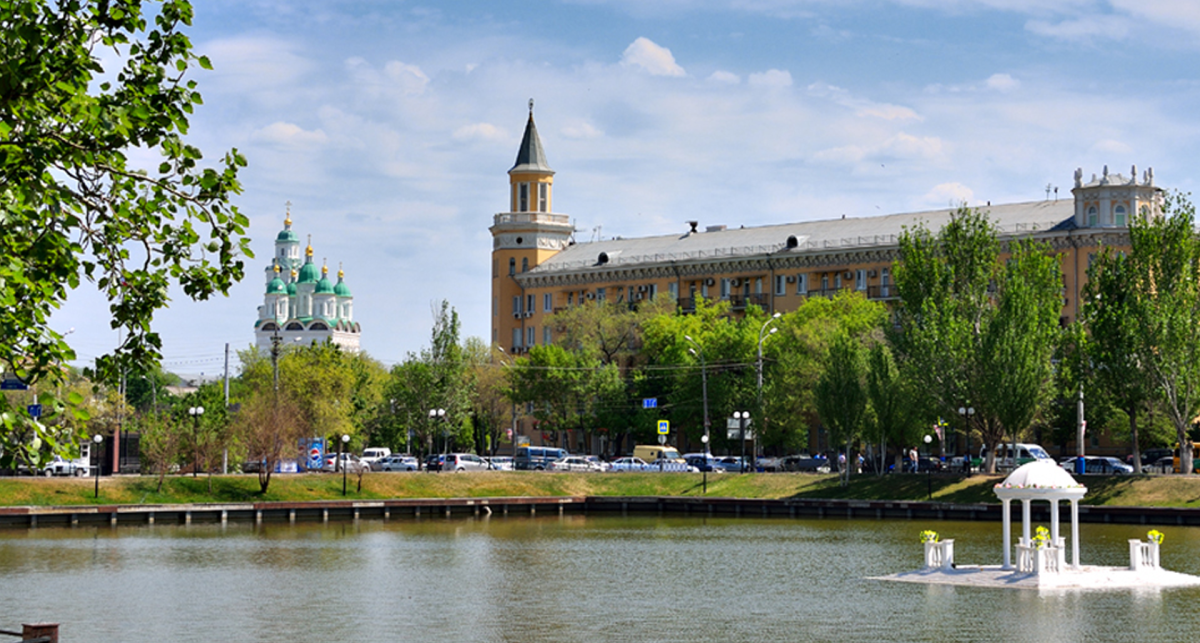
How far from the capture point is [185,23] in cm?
1397

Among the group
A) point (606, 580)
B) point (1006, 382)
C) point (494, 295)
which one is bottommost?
point (606, 580)

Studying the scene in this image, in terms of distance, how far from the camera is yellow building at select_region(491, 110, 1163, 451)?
324ft

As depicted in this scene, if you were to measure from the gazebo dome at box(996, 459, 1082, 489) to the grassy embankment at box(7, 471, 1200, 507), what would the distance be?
101 ft

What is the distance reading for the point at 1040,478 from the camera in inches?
1427

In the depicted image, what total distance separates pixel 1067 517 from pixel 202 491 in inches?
1635

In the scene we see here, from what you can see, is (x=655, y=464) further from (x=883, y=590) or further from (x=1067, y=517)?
(x=883, y=590)

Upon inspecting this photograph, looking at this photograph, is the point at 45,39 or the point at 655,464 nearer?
the point at 45,39

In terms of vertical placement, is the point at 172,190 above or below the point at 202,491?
above

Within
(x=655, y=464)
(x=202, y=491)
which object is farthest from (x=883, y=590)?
(x=655, y=464)

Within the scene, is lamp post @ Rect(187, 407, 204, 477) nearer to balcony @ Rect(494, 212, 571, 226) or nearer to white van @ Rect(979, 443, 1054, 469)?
white van @ Rect(979, 443, 1054, 469)

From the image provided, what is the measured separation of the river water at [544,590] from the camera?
96.4 ft

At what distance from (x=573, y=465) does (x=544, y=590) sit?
54.2 m

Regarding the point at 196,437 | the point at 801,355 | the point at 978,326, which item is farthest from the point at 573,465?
the point at 978,326

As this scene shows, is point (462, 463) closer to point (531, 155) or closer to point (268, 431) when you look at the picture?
point (268, 431)
